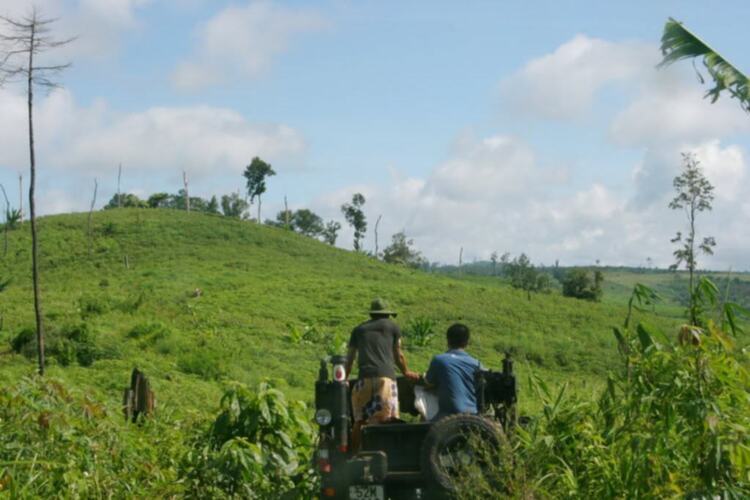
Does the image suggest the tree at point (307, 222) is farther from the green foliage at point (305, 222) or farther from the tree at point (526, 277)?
the tree at point (526, 277)

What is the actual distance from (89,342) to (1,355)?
2.04 metres

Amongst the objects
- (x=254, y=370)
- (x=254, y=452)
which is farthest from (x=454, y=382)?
(x=254, y=370)

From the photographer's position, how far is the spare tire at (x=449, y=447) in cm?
766

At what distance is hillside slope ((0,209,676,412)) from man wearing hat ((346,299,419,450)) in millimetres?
1700

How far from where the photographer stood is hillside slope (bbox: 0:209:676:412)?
2416 centimetres

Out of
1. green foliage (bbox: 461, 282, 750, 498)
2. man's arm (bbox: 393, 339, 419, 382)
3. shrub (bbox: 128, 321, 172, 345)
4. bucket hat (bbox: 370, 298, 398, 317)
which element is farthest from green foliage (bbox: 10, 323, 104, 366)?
green foliage (bbox: 461, 282, 750, 498)

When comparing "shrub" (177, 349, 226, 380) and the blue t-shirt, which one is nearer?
the blue t-shirt

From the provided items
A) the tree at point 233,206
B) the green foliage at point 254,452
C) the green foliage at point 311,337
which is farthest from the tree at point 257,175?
the green foliage at point 254,452

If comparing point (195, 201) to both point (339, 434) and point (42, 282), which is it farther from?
point (339, 434)

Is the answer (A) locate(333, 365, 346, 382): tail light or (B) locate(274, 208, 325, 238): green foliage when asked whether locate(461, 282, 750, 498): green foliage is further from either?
(B) locate(274, 208, 325, 238): green foliage

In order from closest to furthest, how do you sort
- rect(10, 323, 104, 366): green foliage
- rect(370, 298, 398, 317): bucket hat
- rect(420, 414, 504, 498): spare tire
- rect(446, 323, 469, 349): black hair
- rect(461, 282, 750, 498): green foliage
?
1. rect(461, 282, 750, 498): green foliage
2. rect(420, 414, 504, 498): spare tire
3. rect(446, 323, 469, 349): black hair
4. rect(370, 298, 398, 317): bucket hat
5. rect(10, 323, 104, 366): green foliage

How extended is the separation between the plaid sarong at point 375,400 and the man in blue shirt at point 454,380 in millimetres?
390

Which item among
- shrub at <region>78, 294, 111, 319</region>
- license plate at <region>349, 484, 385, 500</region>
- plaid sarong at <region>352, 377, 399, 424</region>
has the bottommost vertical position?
license plate at <region>349, 484, 385, 500</region>

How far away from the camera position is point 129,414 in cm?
1095
